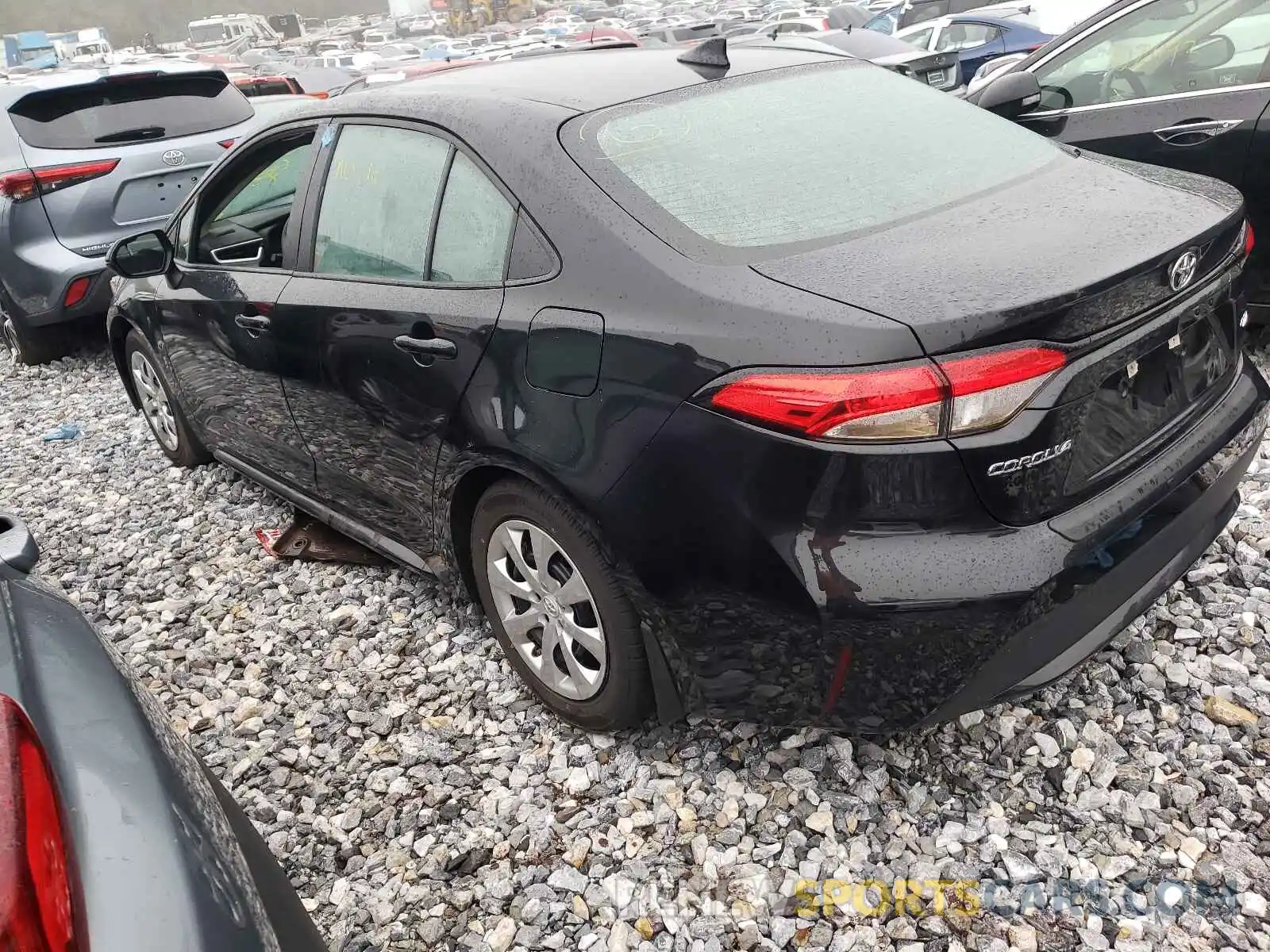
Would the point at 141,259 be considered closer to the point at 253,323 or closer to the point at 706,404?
the point at 253,323

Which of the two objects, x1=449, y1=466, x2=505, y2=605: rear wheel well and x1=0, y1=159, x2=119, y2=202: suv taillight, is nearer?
x1=449, y1=466, x2=505, y2=605: rear wheel well

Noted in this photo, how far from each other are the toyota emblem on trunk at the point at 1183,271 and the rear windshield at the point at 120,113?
5929 millimetres

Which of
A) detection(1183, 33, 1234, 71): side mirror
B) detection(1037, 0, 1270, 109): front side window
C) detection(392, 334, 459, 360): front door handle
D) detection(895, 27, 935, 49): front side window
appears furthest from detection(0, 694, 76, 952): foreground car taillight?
detection(895, 27, 935, 49): front side window

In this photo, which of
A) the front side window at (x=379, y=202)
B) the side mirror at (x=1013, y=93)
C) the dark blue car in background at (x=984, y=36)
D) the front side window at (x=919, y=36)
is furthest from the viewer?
the front side window at (x=919, y=36)

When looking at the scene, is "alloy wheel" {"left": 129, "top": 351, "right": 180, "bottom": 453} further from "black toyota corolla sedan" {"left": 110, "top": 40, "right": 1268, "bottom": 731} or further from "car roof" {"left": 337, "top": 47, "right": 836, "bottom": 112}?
"car roof" {"left": 337, "top": 47, "right": 836, "bottom": 112}

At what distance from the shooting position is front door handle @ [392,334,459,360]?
2.44 meters

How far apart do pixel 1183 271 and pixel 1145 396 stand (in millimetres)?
275

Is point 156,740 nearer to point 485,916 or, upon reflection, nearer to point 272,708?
point 485,916

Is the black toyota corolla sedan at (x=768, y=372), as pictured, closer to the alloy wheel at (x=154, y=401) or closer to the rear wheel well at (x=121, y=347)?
→ the alloy wheel at (x=154, y=401)

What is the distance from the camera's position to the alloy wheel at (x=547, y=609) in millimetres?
2424

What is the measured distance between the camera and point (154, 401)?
15.6 ft

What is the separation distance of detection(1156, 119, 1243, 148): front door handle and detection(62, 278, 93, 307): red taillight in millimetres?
5809

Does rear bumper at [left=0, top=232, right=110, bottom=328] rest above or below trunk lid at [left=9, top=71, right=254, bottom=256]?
below

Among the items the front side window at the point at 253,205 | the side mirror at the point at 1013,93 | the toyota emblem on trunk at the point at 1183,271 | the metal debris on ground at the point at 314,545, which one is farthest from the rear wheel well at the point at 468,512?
the side mirror at the point at 1013,93
